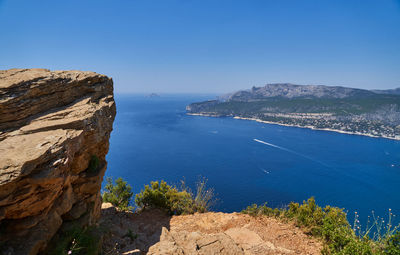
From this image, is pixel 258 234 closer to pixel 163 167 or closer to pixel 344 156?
pixel 163 167

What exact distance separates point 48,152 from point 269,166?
2403 inches

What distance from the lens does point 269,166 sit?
60.4 metres

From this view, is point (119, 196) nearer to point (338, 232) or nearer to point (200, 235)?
point (200, 235)

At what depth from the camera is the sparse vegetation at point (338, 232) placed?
706 centimetres

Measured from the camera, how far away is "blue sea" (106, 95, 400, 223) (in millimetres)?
44500

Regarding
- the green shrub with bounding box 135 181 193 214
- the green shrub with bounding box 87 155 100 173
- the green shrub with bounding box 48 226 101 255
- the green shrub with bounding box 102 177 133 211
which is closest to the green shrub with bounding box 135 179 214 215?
the green shrub with bounding box 135 181 193 214

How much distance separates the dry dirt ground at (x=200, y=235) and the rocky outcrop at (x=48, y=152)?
1.61m

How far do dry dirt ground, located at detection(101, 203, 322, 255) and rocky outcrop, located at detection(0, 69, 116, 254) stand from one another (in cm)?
161

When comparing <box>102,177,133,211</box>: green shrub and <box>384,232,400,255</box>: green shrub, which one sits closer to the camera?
<box>384,232,400,255</box>: green shrub

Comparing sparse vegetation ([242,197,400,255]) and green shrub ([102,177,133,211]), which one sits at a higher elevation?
sparse vegetation ([242,197,400,255])

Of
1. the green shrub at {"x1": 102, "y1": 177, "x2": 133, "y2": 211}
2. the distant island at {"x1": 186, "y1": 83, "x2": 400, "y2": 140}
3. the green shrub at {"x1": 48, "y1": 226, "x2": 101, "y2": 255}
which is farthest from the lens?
the distant island at {"x1": 186, "y1": 83, "x2": 400, "y2": 140}

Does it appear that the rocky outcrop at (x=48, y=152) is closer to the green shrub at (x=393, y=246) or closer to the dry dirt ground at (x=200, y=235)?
the dry dirt ground at (x=200, y=235)

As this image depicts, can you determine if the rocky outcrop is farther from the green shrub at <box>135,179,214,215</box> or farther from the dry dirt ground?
the green shrub at <box>135,179,214,215</box>

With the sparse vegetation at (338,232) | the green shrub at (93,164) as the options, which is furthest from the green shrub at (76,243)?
the sparse vegetation at (338,232)
